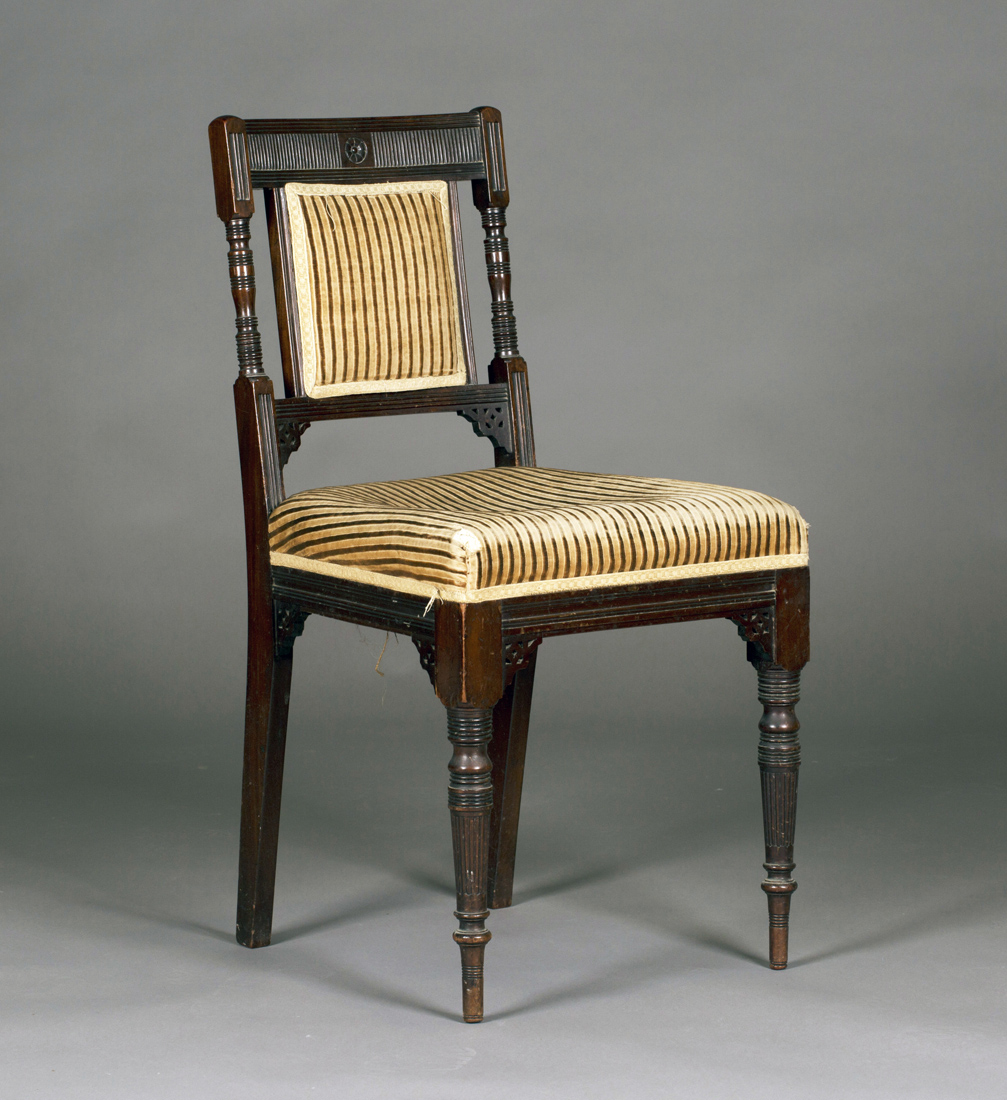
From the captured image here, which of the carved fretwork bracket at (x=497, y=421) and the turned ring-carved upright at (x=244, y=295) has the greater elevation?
the turned ring-carved upright at (x=244, y=295)

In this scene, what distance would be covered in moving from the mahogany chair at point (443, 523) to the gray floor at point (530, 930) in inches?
5.6

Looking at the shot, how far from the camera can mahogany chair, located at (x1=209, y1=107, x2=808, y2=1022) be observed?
2.40 metres

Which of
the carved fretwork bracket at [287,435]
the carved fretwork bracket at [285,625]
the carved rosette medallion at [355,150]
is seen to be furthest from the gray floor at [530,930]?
the carved rosette medallion at [355,150]

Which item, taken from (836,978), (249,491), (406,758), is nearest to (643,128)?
(406,758)

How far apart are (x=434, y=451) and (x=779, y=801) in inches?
82.4

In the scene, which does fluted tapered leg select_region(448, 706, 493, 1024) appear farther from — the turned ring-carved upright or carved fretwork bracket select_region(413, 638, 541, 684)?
the turned ring-carved upright

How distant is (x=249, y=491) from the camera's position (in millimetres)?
2779

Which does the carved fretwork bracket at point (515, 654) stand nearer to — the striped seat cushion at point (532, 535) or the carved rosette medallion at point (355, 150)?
the striped seat cushion at point (532, 535)

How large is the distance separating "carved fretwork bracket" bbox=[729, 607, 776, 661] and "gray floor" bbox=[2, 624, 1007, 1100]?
19.5 inches

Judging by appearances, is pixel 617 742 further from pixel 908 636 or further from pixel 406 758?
pixel 908 636

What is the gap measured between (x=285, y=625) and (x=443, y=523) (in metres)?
0.47

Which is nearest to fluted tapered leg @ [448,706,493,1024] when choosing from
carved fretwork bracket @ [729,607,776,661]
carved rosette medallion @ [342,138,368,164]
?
carved fretwork bracket @ [729,607,776,661]

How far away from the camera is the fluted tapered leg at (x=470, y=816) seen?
7.84ft

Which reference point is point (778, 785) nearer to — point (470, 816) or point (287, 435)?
point (470, 816)
